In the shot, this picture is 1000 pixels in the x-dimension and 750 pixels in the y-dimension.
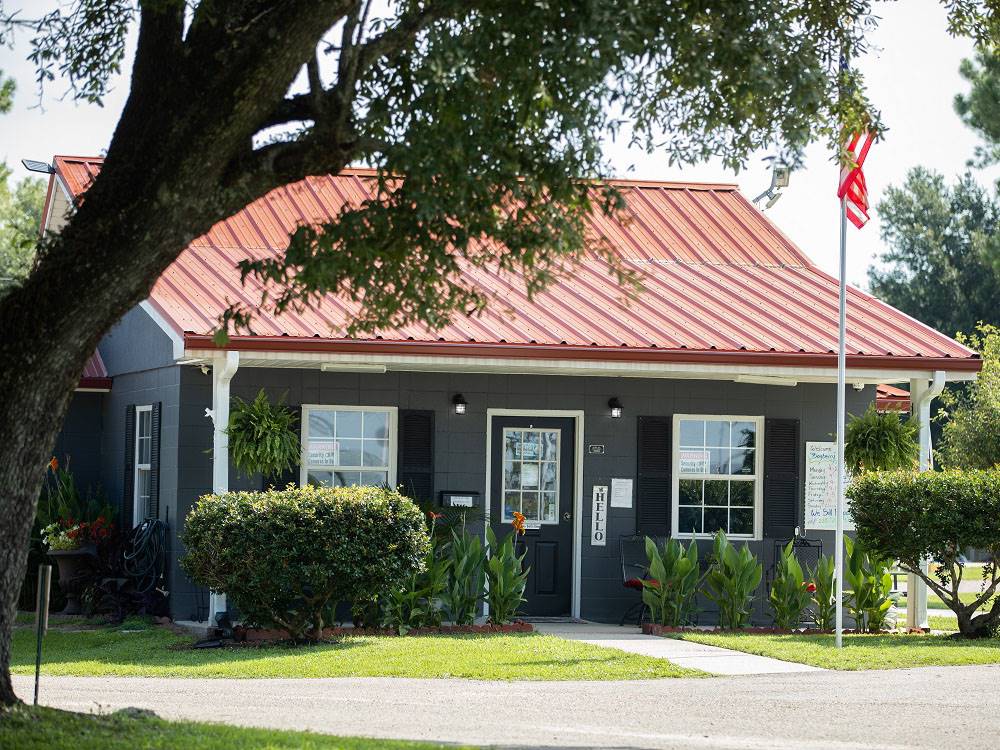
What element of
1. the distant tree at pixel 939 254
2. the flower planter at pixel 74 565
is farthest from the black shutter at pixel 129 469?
the distant tree at pixel 939 254

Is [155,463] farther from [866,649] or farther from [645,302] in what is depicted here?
[866,649]

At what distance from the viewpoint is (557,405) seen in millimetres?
15781

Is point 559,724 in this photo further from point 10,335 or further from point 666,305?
point 666,305

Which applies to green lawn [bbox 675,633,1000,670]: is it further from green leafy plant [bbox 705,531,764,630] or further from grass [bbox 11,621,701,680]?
grass [bbox 11,621,701,680]

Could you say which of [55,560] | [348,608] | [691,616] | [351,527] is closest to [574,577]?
[691,616]

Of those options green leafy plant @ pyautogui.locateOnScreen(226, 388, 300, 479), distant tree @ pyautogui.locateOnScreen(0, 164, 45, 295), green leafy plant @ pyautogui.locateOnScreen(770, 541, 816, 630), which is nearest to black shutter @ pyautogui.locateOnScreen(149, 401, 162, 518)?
green leafy plant @ pyautogui.locateOnScreen(226, 388, 300, 479)

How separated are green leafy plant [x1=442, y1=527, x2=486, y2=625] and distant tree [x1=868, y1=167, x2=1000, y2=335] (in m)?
35.4

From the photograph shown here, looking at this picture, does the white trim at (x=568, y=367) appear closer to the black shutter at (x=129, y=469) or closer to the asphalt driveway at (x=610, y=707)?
the black shutter at (x=129, y=469)

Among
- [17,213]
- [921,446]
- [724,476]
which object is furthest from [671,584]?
[17,213]

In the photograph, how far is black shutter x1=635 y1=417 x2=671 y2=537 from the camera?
624 inches

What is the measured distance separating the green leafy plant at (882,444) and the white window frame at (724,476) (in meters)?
1.00

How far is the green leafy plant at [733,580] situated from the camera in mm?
14695

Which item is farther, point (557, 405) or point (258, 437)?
point (557, 405)

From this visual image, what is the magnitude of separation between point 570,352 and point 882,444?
11.9 feet
